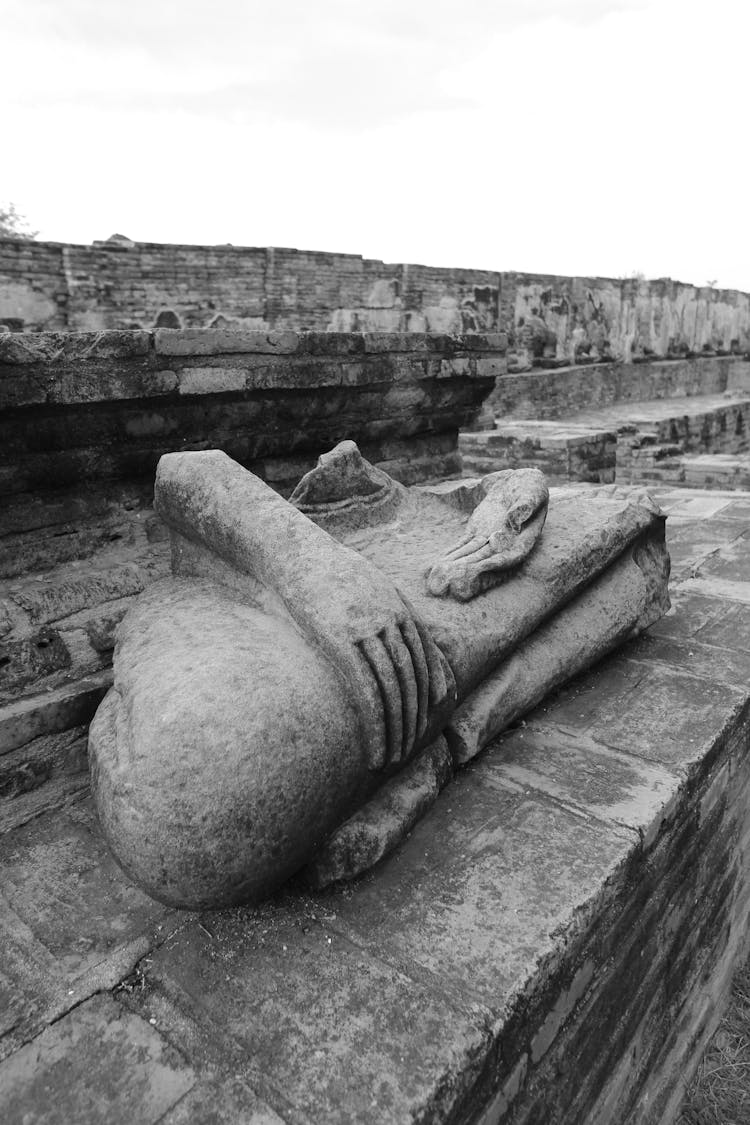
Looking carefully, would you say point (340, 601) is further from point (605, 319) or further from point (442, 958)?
point (605, 319)

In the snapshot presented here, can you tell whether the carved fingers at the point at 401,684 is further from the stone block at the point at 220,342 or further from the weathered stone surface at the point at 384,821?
the stone block at the point at 220,342

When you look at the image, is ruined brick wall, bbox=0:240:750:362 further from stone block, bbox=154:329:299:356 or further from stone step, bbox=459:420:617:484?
stone block, bbox=154:329:299:356

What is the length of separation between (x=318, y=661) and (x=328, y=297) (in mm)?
9840

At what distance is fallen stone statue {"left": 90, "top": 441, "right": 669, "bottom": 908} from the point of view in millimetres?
1335

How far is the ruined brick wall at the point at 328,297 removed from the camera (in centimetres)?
826

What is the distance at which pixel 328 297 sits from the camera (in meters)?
10.6

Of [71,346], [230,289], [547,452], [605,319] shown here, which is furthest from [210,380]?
[605,319]

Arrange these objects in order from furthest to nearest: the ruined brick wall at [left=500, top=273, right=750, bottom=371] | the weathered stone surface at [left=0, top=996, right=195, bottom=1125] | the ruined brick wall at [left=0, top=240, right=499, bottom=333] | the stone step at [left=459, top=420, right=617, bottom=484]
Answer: the ruined brick wall at [left=500, top=273, right=750, bottom=371] → the ruined brick wall at [left=0, top=240, right=499, bottom=333] → the stone step at [left=459, top=420, right=617, bottom=484] → the weathered stone surface at [left=0, top=996, right=195, bottom=1125]

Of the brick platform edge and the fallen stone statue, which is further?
the brick platform edge

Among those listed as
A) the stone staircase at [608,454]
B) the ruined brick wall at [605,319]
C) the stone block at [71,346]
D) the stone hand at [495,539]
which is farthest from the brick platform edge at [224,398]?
the ruined brick wall at [605,319]

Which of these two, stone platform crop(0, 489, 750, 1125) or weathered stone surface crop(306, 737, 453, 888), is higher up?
weathered stone surface crop(306, 737, 453, 888)

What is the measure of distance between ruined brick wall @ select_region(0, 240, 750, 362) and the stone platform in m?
5.74

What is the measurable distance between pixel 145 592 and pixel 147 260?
26.0 ft

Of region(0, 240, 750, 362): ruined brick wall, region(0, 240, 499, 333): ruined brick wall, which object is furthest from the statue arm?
region(0, 240, 750, 362): ruined brick wall
